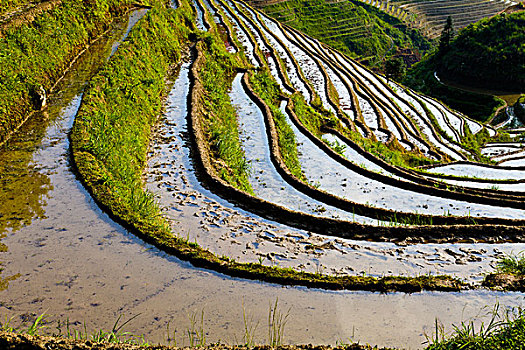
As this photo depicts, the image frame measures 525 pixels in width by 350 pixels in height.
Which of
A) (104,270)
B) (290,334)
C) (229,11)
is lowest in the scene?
(290,334)

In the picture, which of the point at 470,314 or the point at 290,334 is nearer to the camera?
the point at 290,334

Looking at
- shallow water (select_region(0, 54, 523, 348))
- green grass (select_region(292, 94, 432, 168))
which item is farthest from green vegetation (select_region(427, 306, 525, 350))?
green grass (select_region(292, 94, 432, 168))

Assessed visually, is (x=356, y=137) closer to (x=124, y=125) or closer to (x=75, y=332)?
(x=124, y=125)

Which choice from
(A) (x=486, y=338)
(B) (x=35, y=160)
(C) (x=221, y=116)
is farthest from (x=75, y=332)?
(C) (x=221, y=116)

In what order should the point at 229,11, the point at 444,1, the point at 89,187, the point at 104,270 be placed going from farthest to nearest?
the point at 444,1 < the point at 229,11 < the point at 89,187 < the point at 104,270

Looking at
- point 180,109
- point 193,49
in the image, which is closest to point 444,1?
point 193,49

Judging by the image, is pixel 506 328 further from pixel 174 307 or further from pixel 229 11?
pixel 229 11

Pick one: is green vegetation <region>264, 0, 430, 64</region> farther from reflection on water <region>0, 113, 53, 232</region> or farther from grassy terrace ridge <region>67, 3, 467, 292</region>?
reflection on water <region>0, 113, 53, 232</region>
